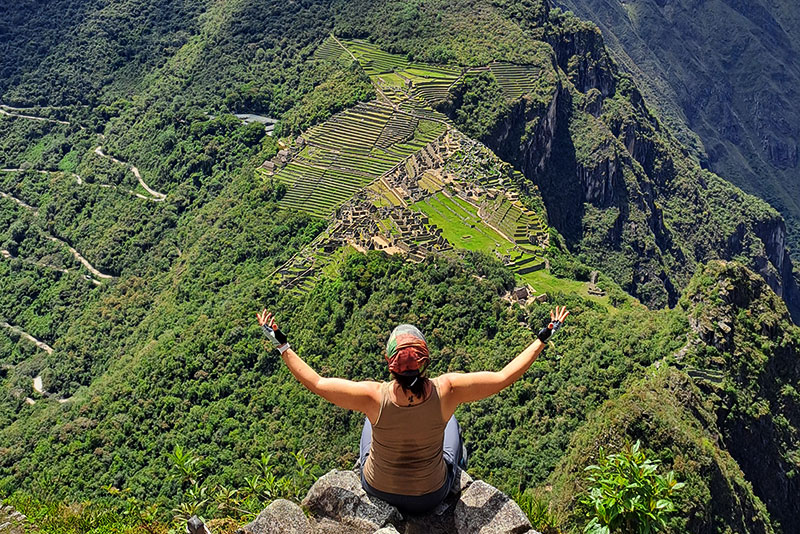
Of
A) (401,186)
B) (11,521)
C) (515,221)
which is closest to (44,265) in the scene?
(401,186)

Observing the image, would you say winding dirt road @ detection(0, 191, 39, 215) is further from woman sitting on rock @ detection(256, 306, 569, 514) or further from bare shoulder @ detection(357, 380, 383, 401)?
bare shoulder @ detection(357, 380, 383, 401)

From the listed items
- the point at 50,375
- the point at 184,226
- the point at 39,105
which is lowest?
the point at 39,105

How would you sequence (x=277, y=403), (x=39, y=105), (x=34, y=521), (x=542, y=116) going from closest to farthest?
(x=34, y=521)
(x=277, y=403)
(x=542, y=116)
(x=39, y=105)

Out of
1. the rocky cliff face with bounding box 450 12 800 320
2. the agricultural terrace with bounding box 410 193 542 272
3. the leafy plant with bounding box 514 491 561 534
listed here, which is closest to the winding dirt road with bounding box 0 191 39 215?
the agricultural terrace with bounding box 410 193 542 272

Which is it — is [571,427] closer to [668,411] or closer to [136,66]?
[668,411]

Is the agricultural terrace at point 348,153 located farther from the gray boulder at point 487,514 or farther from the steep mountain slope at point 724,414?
the gray boulder at point 487,514

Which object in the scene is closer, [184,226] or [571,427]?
[571,427]

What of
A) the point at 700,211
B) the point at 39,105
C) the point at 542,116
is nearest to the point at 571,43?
the point at 542,116
